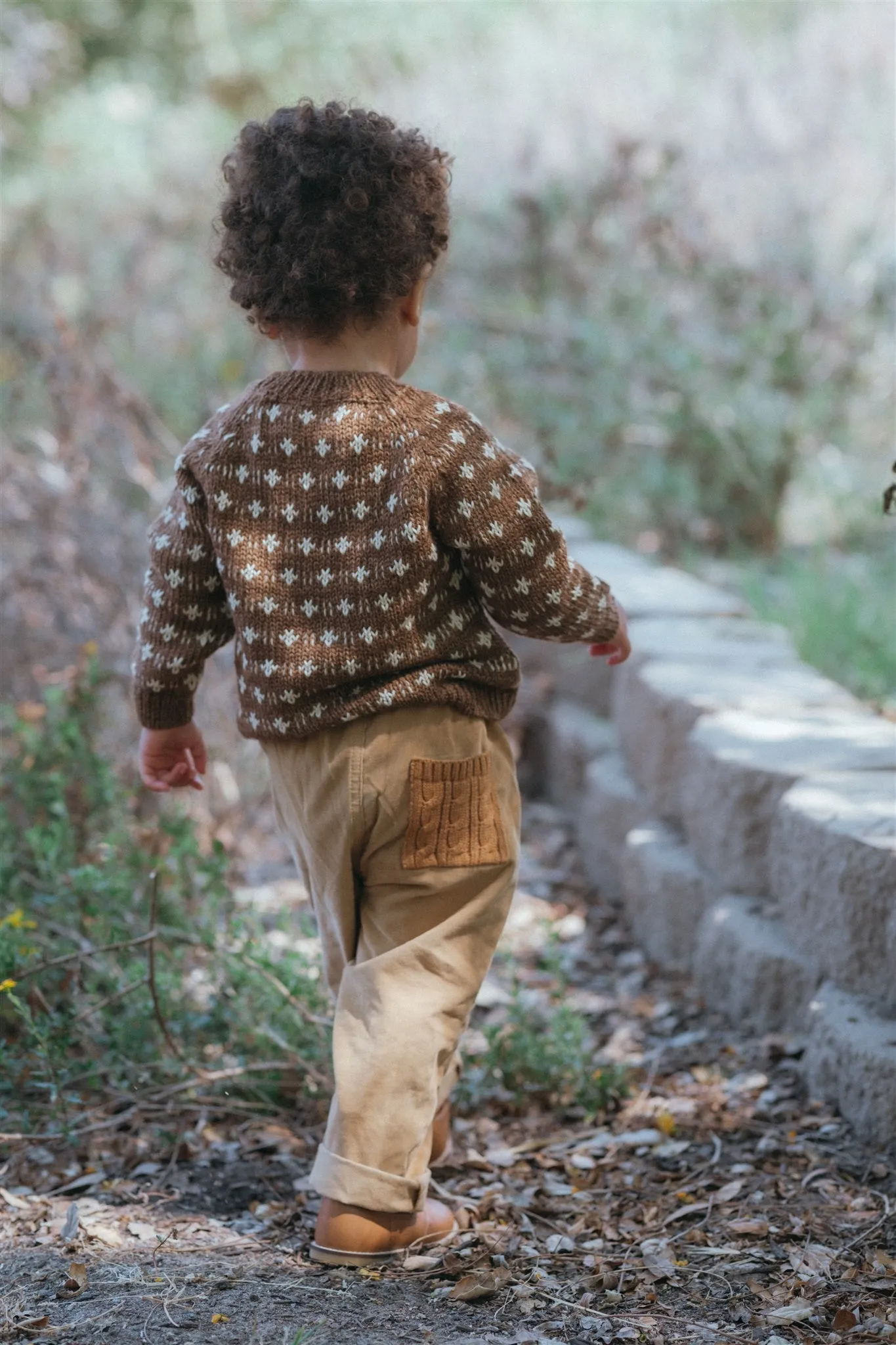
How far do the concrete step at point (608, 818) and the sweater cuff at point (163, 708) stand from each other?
1857 mm

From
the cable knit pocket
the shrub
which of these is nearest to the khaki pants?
the cable knit pocket

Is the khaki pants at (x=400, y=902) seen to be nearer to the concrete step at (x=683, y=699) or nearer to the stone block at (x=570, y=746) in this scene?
the concrete step at (x=683, y=699)

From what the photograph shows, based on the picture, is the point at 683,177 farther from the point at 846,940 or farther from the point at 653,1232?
the point at 653,1232

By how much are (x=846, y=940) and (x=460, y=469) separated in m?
1.16

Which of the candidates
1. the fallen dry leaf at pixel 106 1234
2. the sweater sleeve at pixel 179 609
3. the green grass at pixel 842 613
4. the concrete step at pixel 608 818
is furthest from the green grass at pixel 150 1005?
the green grass at pixel 842 613

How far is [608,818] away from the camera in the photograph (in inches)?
166

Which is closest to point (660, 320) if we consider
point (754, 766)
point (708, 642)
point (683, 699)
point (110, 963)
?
point (708, 642)

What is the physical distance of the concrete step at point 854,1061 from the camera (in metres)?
2.35

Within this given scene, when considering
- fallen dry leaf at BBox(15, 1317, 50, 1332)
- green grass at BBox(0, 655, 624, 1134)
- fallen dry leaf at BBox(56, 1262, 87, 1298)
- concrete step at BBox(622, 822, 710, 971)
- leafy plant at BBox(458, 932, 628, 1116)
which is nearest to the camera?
fallen dry leaf at BBox(15, 1317, 50, 1332)

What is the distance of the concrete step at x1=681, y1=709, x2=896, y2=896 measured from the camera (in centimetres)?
301

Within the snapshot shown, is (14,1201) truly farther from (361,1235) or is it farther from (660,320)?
(660,320)

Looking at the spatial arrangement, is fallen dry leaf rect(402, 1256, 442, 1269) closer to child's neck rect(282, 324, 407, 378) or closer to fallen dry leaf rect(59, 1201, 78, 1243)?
fallen dry leaf rect(59, 1201, 78, 1243)

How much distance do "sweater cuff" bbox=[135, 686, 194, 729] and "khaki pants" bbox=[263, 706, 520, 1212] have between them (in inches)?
9.7

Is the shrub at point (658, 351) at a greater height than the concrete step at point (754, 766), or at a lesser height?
greater
